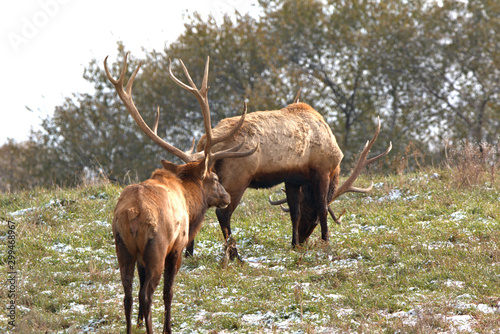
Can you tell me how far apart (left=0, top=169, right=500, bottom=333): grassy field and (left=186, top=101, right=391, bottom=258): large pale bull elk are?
0.51 meters

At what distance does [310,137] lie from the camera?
748 cm

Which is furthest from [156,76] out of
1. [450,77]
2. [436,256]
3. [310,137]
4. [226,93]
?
[436,256]

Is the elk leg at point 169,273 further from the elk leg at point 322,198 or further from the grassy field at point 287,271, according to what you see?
the elk leg at point 322,198

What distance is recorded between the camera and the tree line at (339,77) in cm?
2275

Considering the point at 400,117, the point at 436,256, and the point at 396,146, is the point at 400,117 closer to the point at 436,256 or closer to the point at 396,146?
the point at 396,146

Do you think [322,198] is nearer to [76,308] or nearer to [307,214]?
[307,214]

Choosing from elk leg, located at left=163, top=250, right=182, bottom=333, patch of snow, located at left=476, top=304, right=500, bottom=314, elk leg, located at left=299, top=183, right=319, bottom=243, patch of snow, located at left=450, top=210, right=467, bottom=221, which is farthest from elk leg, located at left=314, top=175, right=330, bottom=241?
elk leg, located at left=163, top=250, right=182, bottom=333

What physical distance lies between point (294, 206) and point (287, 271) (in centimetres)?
145

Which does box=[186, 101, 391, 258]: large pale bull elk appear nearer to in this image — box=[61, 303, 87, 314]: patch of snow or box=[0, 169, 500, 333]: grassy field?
box=[0, 169, 500, 333]: grassy field

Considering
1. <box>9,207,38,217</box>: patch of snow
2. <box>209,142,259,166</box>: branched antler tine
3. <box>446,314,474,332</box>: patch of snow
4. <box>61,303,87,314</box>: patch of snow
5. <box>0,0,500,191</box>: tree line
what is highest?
<box>0,0,500,191</box>: tree line

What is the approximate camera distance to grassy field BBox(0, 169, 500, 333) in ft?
16.6

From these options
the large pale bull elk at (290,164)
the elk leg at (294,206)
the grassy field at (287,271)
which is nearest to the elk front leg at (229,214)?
the large pale bull elk at (290,164)

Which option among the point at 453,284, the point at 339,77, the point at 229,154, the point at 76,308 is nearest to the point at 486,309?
the point at 453,284

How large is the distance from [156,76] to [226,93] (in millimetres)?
3432
